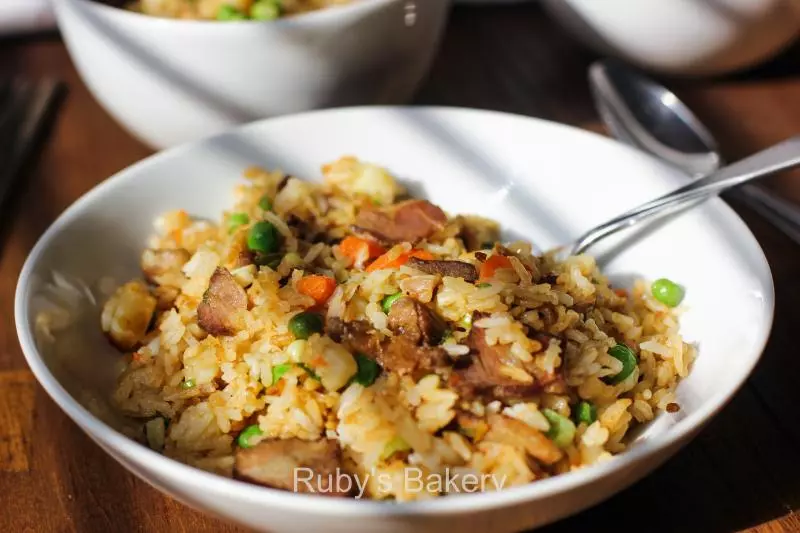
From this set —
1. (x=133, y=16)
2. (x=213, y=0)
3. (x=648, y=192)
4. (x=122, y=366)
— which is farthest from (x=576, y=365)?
(x=213, y=0)

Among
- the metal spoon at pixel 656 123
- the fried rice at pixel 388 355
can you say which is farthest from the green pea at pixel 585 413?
the metal spoon at pixel 656 123

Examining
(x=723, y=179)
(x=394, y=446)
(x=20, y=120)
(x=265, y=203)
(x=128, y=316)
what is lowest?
(x=20, y=120)

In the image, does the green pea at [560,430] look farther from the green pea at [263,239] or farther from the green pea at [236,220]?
the green pea at [236,220]

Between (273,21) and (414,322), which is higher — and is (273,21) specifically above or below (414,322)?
above

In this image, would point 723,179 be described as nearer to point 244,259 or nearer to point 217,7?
point 244,259

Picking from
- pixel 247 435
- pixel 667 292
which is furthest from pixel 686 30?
pixel 247 435

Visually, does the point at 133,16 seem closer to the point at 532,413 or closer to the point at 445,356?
the point at 445,356

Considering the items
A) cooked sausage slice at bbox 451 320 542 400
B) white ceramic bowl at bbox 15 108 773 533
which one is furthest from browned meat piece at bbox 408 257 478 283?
white ceramic bowl at bbox 15 108 773 533
